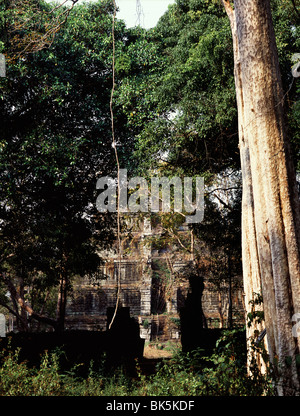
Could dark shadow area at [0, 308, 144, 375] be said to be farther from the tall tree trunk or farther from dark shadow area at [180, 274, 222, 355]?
the tall tree trunk

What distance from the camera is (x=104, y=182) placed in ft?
40.4

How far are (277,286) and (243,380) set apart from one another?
3.79 ft

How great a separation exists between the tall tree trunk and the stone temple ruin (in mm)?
17716

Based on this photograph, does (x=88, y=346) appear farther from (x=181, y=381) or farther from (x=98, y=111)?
(x=98, y=111)

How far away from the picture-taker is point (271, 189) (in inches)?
158

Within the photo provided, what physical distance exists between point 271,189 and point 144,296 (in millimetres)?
19857

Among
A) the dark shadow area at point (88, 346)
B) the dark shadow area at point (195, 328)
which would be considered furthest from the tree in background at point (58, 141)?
the dark shadow area at point (195, 328)

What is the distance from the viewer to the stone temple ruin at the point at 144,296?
22.2 m

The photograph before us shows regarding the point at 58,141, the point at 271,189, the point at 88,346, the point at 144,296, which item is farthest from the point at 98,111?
A: the point at 144,296

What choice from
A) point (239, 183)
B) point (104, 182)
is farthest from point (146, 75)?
point (239, 183)

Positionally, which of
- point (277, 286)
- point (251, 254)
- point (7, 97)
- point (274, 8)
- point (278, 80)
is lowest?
point (277, 286)

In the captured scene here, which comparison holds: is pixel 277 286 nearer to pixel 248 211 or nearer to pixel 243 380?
pixel 243 380

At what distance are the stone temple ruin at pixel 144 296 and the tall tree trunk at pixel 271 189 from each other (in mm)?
17716

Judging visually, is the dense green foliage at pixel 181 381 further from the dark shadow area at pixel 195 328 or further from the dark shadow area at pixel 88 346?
the dark shadow area at pixel 195 328
